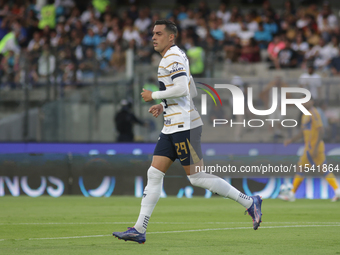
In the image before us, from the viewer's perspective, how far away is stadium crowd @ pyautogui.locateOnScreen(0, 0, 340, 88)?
14.6m

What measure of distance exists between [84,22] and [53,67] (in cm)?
563

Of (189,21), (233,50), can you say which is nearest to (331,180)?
(233,50)

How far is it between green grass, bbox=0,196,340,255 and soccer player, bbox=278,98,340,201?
1.16ft

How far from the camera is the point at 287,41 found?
17.0m

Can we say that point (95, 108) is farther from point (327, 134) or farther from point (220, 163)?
point (327, 134)

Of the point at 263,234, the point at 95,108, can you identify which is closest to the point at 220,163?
the point at 95,108

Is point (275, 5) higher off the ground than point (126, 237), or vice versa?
point (275, 5)

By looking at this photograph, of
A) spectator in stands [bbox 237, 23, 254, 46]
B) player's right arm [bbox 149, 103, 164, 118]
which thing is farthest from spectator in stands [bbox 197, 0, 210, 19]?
player's right arm [bbox 149, 103, 164, 118]

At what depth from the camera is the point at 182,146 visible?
20.5 ft

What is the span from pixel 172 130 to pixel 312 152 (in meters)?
6.36

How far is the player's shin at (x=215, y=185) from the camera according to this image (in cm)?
636

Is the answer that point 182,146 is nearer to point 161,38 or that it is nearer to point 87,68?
point 161,38

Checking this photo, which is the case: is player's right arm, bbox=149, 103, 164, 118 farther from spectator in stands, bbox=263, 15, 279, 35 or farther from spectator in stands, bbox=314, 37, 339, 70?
spectator in stands, bbox=263, 15, 279, 35

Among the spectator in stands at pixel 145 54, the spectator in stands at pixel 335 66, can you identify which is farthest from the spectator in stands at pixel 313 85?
the spectator in stands at pixel 145 54
